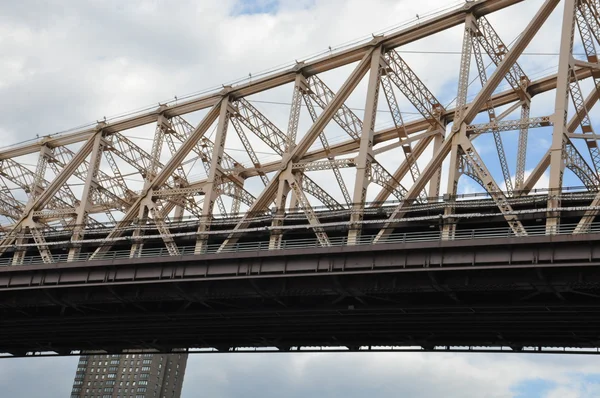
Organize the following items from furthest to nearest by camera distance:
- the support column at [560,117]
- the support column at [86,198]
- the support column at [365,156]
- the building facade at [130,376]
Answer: the building facade at [130,376]
the support column at [86,198]
the support column at [365,156]
the support column at [560,117]

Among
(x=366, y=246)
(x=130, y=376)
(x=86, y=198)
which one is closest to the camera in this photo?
(x=366, y=246)

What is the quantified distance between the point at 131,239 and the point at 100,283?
312 cm

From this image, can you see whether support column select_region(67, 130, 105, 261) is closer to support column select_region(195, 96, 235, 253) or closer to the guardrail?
the guardrail

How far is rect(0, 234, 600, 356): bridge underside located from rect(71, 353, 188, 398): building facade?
126247 mm

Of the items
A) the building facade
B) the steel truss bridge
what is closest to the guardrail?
the steel truss bridge

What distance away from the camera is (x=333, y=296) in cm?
4466

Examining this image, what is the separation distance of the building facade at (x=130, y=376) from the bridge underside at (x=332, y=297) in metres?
126

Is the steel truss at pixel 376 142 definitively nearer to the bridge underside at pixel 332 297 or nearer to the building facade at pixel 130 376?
the bridge underside at pixel 332 297

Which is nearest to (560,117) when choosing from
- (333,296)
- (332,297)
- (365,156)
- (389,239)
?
(389,239)

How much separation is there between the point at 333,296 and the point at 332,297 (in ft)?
0.67

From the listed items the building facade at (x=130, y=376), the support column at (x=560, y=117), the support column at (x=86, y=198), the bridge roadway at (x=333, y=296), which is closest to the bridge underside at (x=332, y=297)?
the bridge roadway at (x=333, y=296)

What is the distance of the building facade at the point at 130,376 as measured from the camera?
592ft

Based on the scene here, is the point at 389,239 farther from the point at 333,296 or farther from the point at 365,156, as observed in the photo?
the point at 365,156

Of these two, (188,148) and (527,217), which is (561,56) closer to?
(527,217)
